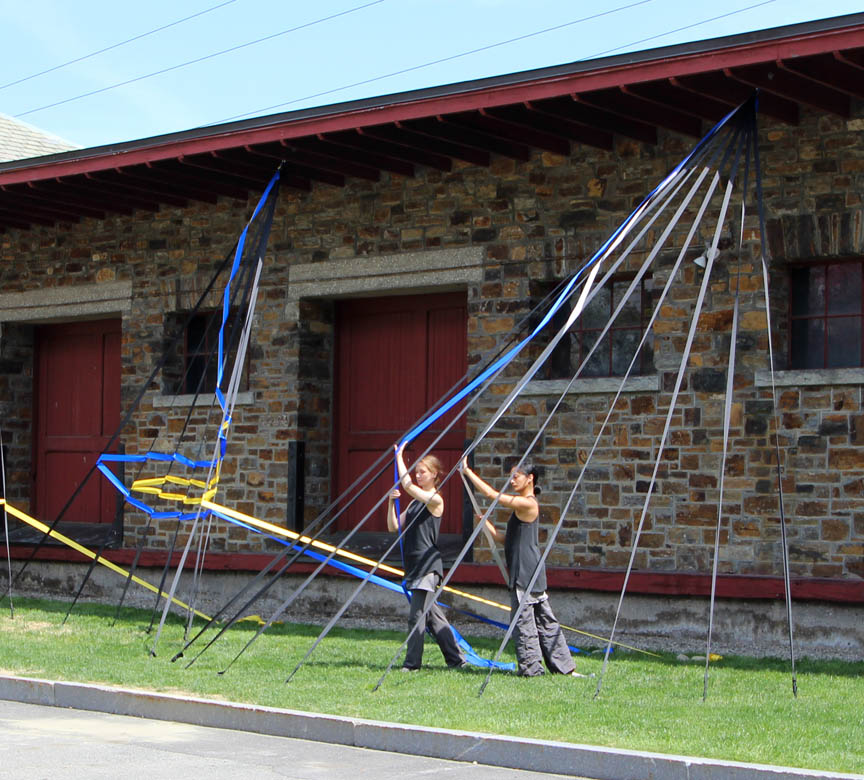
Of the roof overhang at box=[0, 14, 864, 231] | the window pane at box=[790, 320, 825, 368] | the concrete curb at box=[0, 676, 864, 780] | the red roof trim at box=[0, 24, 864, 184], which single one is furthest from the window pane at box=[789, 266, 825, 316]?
the concrete curb at box=[0, 676, 864, 780]

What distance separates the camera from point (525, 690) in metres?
9.21

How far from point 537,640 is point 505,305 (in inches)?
168

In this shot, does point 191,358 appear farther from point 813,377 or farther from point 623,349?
point 813,377

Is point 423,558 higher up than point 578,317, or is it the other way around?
point 578,317

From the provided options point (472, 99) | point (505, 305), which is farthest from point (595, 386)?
point (472, 99)

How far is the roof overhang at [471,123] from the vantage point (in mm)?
10539

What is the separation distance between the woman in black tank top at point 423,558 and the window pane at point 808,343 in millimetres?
3508

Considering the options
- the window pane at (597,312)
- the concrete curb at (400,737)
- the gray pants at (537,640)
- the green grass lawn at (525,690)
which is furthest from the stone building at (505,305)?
the concrete curb at (400,737)

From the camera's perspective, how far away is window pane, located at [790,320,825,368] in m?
11.8

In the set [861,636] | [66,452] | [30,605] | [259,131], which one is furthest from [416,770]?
[66,452]

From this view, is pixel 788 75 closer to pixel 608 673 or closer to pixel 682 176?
pixel 682 176

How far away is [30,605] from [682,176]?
8188mm

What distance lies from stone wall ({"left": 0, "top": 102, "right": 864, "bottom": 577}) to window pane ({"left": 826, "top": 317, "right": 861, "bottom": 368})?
38 cm

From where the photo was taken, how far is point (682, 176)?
12.0 meters
